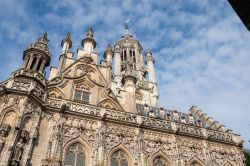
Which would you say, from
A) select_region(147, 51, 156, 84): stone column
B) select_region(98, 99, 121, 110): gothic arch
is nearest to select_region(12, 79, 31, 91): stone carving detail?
select_region(98, 99, 121, 110): gothic arch

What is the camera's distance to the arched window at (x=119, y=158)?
15.1 metres

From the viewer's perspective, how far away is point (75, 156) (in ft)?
47.8

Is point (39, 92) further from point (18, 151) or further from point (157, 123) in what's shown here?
point (157, 123)

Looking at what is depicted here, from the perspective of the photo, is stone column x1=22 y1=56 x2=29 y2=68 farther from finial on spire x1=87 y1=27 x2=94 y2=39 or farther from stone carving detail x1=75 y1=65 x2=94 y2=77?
finial on spire x1=87 y1=27 x2=94 y2=39

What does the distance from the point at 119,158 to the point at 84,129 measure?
8.47 ft

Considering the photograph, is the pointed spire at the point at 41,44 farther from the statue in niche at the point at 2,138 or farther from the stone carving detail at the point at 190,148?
the stone carving detail at the point at 190,148

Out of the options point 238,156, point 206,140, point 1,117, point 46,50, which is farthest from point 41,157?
point 238,156

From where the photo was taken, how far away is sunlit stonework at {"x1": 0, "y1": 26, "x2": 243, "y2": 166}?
13.8m

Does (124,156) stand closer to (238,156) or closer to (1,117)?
(1,117)

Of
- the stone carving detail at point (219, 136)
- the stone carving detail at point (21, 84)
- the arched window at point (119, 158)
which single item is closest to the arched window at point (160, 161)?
the arched window at point (119, 158)

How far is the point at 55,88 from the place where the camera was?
19.1 m

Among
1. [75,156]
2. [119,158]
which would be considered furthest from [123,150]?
[75,156]

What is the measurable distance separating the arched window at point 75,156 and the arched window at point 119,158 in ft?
5.50

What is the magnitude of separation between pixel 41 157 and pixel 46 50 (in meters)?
7.70
